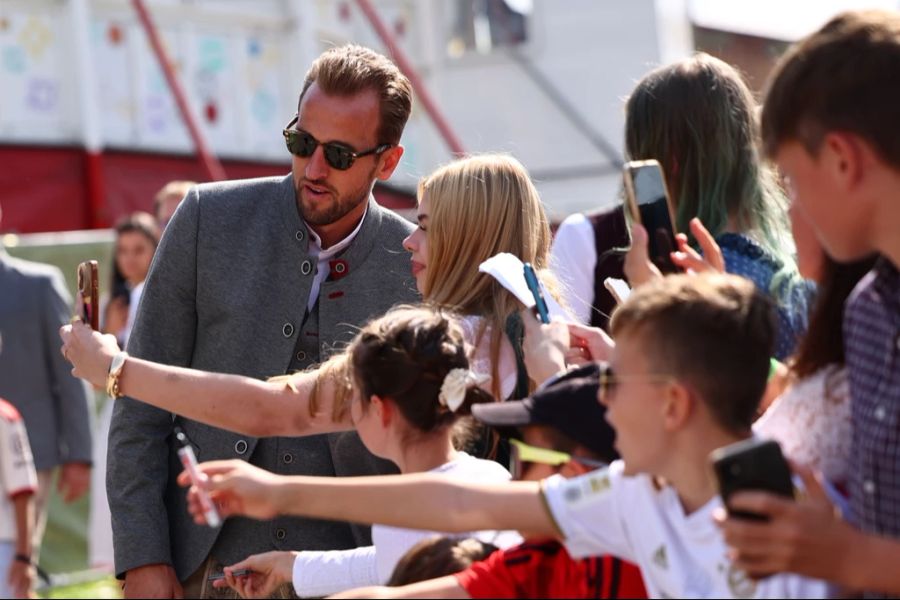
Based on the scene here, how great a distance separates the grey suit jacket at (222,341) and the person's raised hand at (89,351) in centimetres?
55

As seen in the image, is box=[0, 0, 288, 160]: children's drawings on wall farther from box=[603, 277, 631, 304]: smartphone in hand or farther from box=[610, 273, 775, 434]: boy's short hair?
box=[610, 273, 775, 434]: boy's short hair

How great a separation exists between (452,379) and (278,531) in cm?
89

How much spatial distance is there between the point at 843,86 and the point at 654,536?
2.46ft

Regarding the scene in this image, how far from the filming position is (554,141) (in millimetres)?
17641

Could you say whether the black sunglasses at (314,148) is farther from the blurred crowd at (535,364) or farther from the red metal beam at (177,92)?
the red metal beam at (177,92)

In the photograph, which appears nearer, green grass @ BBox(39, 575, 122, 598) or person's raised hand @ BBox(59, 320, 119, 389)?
person's raised hand @ BBox(59, 320, 119, 389)

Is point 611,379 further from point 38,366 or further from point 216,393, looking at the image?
point 38,366

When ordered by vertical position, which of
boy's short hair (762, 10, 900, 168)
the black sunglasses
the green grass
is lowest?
the green grass

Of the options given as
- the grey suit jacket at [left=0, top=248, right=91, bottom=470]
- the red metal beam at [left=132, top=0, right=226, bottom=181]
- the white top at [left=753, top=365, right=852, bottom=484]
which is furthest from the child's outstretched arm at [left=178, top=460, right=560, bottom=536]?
the red metal beam at [left=132, top=0, right=226, bottom=181]

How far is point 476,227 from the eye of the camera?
3.75 m

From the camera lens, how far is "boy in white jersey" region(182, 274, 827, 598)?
236 cm

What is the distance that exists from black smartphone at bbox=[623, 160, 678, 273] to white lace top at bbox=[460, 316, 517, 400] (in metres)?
0.68

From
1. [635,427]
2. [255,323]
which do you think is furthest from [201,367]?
[635,427]

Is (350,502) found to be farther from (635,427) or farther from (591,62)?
(591,62)
